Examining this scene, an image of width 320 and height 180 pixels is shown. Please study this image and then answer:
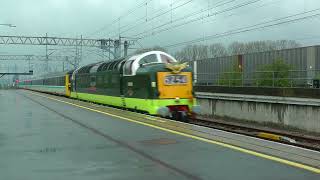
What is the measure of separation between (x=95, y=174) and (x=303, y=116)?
580 inches

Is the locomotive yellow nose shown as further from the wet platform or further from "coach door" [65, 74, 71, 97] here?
"coach door" [65, 74, 71, 97]

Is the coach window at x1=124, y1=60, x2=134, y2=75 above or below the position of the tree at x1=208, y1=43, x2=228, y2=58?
below

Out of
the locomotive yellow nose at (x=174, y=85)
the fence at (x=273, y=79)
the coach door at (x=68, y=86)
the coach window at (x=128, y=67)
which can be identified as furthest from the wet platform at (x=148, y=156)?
the coach door at (x=68, y=86)

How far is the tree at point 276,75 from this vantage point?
25.0 m

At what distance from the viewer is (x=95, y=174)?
25.2 ft

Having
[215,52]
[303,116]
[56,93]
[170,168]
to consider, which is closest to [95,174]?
[170,168]

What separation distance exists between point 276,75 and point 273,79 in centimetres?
119

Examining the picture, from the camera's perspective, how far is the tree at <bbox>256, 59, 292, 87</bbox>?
82.0 ft

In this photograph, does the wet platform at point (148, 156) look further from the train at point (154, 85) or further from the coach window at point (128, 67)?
the coach window at point (128, 67)

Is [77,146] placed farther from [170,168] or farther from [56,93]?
[56,93]

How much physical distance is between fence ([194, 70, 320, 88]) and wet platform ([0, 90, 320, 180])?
1176cm

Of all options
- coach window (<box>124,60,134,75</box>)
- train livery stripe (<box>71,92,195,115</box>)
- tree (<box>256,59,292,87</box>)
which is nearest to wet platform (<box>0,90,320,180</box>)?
train livery stripe (<box>71,92,195,115</box>)

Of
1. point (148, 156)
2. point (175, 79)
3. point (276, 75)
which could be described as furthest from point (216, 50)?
point (148, 156)

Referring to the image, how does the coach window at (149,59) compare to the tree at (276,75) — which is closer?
the coach window at (149,59)
